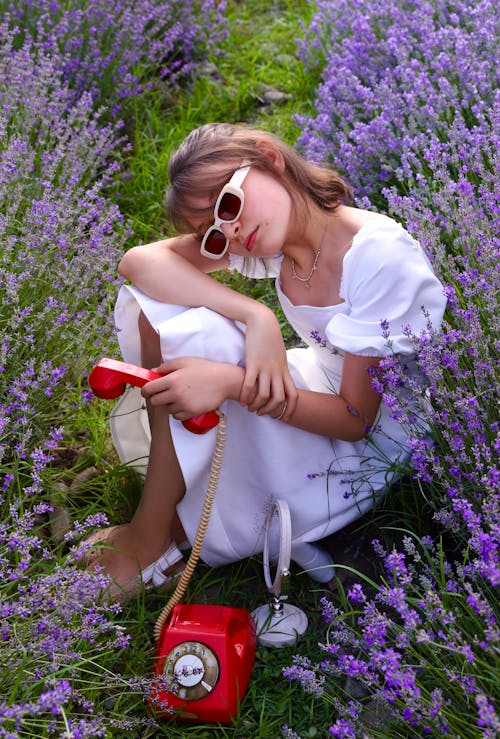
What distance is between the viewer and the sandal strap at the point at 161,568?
2.32 m

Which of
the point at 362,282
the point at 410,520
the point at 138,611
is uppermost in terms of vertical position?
the point at 362,282

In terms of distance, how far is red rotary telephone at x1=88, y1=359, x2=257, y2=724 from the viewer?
1962 millimetres

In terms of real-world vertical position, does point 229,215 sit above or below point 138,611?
above

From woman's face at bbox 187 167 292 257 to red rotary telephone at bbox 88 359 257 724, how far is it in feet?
1.28

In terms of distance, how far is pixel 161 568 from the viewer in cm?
235

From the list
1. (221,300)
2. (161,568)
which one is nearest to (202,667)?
(161,568)

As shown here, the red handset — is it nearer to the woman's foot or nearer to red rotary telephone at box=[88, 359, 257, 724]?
red rotary telephone at box=[88, 359, 257, 724]

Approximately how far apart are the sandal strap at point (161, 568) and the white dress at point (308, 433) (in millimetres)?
78

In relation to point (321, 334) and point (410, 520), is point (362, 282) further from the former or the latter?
point (410, 520)

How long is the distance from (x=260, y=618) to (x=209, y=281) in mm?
837

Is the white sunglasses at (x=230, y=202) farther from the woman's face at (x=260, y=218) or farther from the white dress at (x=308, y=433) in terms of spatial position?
the white dress at (x=308, y=433)

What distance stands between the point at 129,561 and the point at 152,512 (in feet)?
0.46

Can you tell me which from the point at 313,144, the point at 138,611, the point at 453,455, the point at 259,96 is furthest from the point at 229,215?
the point at 259,96

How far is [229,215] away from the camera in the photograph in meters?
2.19
